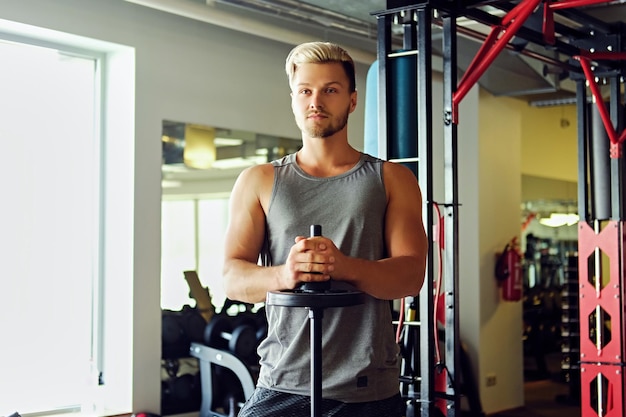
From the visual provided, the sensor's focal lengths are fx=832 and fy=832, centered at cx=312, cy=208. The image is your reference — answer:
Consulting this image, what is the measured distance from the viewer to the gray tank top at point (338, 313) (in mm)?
1626

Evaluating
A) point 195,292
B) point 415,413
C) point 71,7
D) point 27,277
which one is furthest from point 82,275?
point 415,413

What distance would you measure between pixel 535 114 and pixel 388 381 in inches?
319

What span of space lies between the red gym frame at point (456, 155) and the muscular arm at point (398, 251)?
1.84m

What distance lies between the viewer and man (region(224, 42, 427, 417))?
1626 mm

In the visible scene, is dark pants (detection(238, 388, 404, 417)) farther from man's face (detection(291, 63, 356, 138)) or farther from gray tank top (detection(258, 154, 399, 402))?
man's face (detection(291, 63, 356, 138))

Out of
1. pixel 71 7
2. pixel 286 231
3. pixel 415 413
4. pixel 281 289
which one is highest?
pixel 71 7

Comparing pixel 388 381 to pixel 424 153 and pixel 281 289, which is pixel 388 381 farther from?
pixel 424 153

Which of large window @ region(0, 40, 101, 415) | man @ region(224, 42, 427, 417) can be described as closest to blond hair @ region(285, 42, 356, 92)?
man @ region(224, 42, 427, 417)

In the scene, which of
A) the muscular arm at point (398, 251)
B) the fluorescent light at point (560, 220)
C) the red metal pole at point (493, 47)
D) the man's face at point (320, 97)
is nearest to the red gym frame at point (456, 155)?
the red metal pole at point (493, 47)

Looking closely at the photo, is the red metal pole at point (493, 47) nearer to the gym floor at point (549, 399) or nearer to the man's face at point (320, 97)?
the man's face at point (320, 97)

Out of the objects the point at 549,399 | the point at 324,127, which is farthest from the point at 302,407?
the point at 549,399

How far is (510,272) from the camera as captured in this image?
25.2ft

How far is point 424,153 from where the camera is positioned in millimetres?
3793

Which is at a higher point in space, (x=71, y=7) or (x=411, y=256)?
(x=71, y=7)
